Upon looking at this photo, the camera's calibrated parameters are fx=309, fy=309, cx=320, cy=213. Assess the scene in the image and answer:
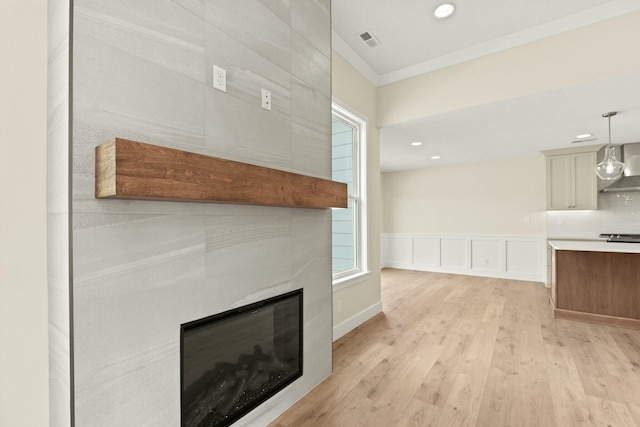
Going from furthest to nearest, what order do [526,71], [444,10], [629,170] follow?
[629,170]
[526,71]
[444,10]

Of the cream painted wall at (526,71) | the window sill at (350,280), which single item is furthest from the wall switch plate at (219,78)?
the cream painted wall at (526,71)

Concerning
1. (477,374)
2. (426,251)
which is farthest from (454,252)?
(477,374)

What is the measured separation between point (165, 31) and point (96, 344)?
1273 mm

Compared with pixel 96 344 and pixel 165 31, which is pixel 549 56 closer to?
pixel 165 31

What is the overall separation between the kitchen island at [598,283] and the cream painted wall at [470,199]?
2.59 m

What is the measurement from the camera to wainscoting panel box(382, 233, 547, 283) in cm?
594

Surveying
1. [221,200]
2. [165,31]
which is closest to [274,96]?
[165,31]

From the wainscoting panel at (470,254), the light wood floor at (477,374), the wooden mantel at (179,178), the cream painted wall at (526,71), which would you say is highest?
the cream painted wall at (526,71)

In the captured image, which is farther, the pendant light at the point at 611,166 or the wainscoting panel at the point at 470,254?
the wainscoting panel at the point at 470,254

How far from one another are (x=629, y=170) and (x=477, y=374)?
505cm

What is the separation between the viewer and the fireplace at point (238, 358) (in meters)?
1.44

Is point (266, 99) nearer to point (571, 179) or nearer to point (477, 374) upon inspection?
point (477, 374)

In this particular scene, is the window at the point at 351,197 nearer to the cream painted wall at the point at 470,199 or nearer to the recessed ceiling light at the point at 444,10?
the recessed ceiling light at the point at 444,10

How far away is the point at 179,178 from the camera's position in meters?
1.22
